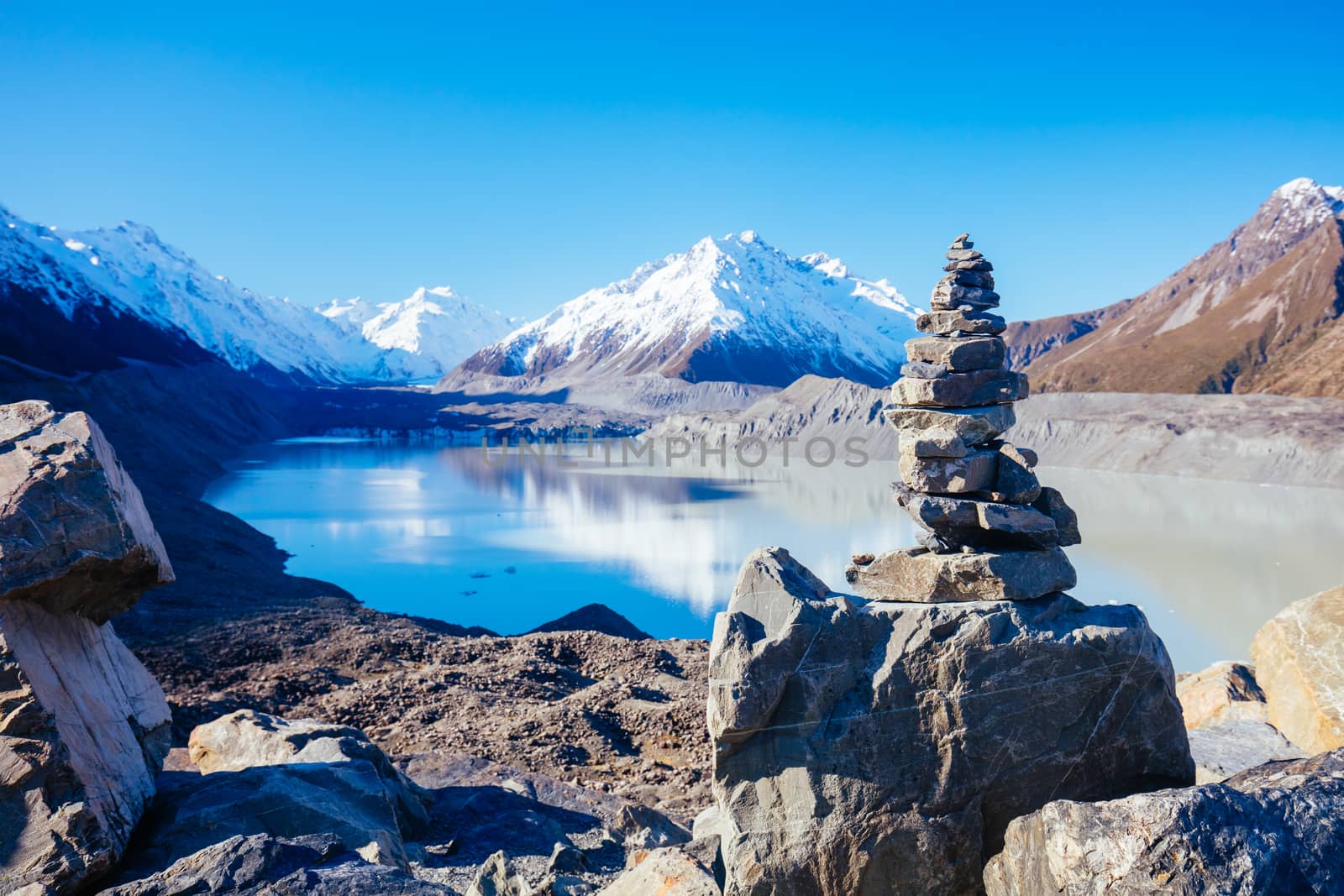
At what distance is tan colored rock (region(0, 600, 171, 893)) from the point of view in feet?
18.5

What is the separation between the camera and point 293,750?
30.5ft

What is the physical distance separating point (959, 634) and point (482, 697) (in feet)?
36.4

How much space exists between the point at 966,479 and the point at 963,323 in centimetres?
136

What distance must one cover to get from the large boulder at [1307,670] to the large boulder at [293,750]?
922cm

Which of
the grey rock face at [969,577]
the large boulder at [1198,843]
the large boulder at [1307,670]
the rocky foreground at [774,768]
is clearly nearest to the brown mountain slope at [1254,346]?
the large boulder at [1307,670]

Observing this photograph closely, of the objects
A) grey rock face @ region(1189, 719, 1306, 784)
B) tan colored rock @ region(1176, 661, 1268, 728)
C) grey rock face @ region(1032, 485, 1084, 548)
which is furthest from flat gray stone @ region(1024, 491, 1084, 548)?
tan colored rock @ region(1176, 661, 1268, 728)

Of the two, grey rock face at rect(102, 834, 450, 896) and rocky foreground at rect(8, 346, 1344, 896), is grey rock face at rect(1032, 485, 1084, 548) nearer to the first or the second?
rocky foreground at rect(8, 346, 1344, 896)

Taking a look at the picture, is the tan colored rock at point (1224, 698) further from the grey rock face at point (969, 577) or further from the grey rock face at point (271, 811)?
the grey rock face at point (271, 811)

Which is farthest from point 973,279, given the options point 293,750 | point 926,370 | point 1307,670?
point 293,750

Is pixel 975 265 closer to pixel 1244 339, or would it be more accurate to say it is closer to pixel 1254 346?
pixel 1254 346

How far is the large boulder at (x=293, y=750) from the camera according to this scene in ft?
29.5

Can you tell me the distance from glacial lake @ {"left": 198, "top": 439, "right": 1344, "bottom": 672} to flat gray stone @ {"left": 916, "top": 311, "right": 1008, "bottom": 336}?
16.5 meters

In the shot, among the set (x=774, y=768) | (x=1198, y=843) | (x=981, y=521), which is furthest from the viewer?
(x=981, y=521)

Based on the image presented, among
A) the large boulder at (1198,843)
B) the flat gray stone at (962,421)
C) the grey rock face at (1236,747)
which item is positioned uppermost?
the flat gray stone at (962,421)
